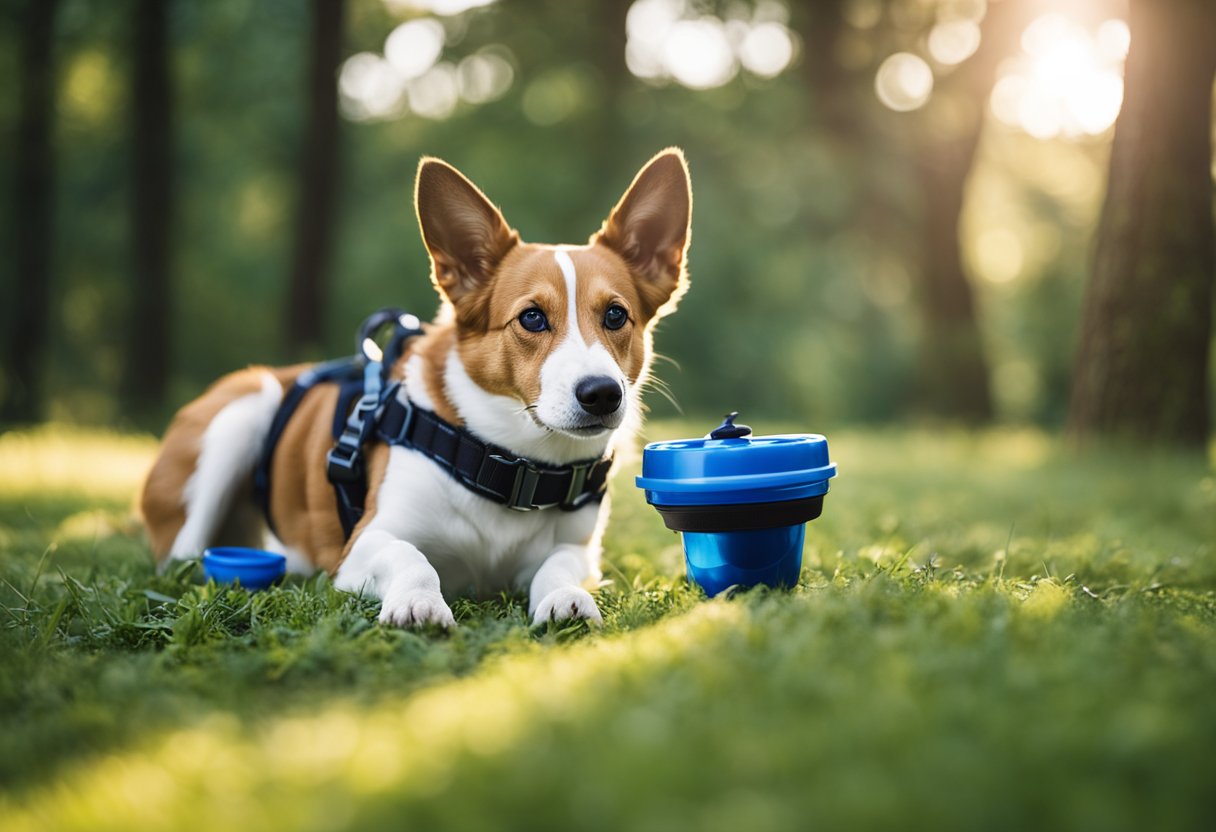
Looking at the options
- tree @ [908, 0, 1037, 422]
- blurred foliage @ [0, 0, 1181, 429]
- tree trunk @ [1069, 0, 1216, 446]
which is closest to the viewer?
tree trunk @ [1069, 0, 1216, 446]

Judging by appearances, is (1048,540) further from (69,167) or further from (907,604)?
(69,167)

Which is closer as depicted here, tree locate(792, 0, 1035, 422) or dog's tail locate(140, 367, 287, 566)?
dog's tail locate(140, 367, 287, 566)

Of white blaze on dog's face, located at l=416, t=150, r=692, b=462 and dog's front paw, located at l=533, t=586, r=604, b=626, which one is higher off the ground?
white blaze on dog's face, located at l=416, t=150, r=692, b=462

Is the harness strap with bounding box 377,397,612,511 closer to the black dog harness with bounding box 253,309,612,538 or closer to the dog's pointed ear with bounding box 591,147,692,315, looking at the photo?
the black dog harness with bounding box 253,309,612,538

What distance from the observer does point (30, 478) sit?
290 inches

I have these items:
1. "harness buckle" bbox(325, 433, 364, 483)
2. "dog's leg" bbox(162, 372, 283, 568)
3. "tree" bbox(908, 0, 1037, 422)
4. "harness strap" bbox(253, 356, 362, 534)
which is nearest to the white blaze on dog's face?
"harness buckle" bbox(325, 433, 364, 483)

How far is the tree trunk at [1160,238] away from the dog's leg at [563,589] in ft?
18.2

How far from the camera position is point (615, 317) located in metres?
3.68

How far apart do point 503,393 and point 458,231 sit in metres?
0.70

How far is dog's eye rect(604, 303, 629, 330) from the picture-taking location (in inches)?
144

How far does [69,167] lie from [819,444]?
19776 millimetres

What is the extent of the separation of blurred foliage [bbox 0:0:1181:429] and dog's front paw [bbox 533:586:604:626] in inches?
536

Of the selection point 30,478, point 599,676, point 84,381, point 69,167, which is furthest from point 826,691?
point 84,381

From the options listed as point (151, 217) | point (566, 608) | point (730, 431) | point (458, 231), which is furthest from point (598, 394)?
point (151, 217)
